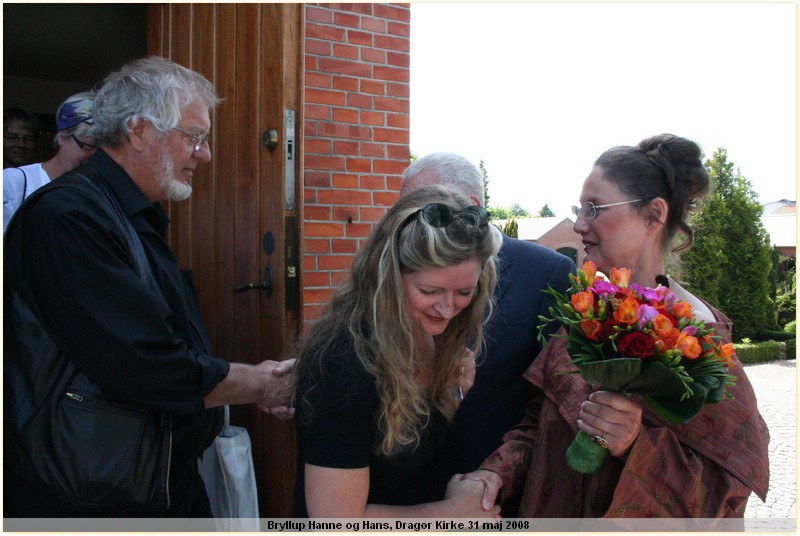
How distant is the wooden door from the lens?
306 centimetres

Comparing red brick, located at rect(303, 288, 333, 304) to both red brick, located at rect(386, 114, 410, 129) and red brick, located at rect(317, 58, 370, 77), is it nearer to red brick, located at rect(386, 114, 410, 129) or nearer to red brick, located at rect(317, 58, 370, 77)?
red brick, located at rect(386, 114, 410, 129)

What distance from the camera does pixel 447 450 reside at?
2.24m

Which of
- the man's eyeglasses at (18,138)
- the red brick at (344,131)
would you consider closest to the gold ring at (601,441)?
the red brick at (344,131)

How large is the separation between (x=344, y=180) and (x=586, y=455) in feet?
6.82

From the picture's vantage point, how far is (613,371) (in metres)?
1.61

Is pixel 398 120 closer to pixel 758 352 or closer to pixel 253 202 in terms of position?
pixel 253 202

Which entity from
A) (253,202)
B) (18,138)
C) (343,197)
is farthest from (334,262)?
(18,138)

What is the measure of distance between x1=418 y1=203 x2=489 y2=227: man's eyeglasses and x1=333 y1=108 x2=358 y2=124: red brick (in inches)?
68.6

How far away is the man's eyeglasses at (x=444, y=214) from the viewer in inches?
70.2

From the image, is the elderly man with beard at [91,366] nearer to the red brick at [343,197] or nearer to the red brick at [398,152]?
the red brick at [343,197]

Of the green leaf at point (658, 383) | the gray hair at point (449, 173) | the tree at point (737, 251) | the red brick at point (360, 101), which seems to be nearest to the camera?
the green leaf at point (658, 383)

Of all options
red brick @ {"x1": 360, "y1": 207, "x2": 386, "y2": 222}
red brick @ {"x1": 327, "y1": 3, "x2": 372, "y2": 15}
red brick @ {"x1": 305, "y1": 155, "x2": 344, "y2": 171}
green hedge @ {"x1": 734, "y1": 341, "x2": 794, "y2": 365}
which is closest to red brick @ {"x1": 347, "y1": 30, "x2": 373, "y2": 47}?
red brick @ {"x1": 327, "y1": 3, "x2": 372, "y2": 15}

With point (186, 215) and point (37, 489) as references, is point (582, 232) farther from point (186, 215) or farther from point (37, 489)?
point (186, 215)

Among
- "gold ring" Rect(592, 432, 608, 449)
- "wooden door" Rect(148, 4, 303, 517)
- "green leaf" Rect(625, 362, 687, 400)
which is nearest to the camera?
"green leaf" Rect(625, 362, 687, 400)
